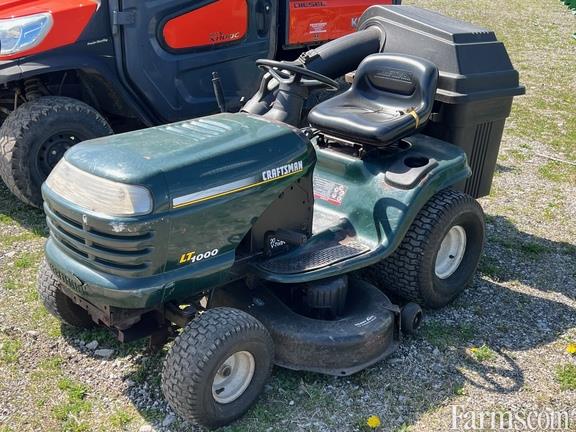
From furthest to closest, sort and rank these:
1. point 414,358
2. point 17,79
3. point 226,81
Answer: point 226,81, point 17,79, point 414,358

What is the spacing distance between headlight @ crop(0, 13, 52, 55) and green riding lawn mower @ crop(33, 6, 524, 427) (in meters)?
1.71

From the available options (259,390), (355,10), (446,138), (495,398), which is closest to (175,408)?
(259,390)

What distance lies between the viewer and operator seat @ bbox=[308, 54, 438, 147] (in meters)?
3.68

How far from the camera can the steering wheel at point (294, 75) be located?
143 inches

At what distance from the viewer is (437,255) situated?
157 inches

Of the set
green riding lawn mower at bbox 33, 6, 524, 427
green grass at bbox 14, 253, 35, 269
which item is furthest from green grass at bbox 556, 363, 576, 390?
green grass at bbox 14, 253, 35, 269

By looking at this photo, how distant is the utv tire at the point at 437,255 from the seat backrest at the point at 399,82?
1.72 feet

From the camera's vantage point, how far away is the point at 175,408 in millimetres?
2932

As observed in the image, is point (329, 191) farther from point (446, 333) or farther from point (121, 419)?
point (121, 419)

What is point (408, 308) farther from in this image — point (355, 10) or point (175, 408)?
point (355, 10)

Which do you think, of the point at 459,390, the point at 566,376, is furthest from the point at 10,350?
the point at 566,376

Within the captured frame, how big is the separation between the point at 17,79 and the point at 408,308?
3.09m

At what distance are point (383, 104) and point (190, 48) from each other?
207 cm

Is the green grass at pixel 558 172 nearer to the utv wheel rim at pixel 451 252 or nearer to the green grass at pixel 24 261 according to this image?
the utv wheel rim at pixel 451 252
